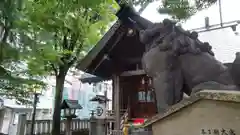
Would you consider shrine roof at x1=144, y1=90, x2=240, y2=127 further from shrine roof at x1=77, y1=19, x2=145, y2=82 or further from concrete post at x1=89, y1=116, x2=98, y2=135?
concrete post at x1=89, y1=116, x2=98, y2=135

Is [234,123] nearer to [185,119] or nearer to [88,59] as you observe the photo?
[185,119]

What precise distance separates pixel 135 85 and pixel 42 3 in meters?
5.12

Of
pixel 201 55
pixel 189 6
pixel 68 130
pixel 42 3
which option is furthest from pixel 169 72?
pixel 68 130

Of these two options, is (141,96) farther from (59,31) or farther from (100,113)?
(59,31)

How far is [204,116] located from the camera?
190 cm

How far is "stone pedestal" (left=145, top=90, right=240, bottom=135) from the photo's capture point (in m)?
1.75

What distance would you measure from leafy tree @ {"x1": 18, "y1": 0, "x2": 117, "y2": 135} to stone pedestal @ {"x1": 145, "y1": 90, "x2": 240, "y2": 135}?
3.89m

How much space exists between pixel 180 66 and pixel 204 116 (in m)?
1.64

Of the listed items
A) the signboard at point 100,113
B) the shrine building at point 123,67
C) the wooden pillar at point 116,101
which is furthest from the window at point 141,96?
the signboard at point 100,113

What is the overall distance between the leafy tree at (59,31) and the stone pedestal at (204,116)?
389 cm

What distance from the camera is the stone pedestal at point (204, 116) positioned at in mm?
1751

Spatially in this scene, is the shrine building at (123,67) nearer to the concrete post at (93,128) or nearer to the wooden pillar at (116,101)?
the wooden pillar at (116,101)

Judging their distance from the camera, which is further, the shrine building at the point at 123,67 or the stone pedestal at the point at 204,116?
the shrine building at the point at 123,67

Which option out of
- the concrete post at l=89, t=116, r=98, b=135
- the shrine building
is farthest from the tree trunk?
the shrine building
